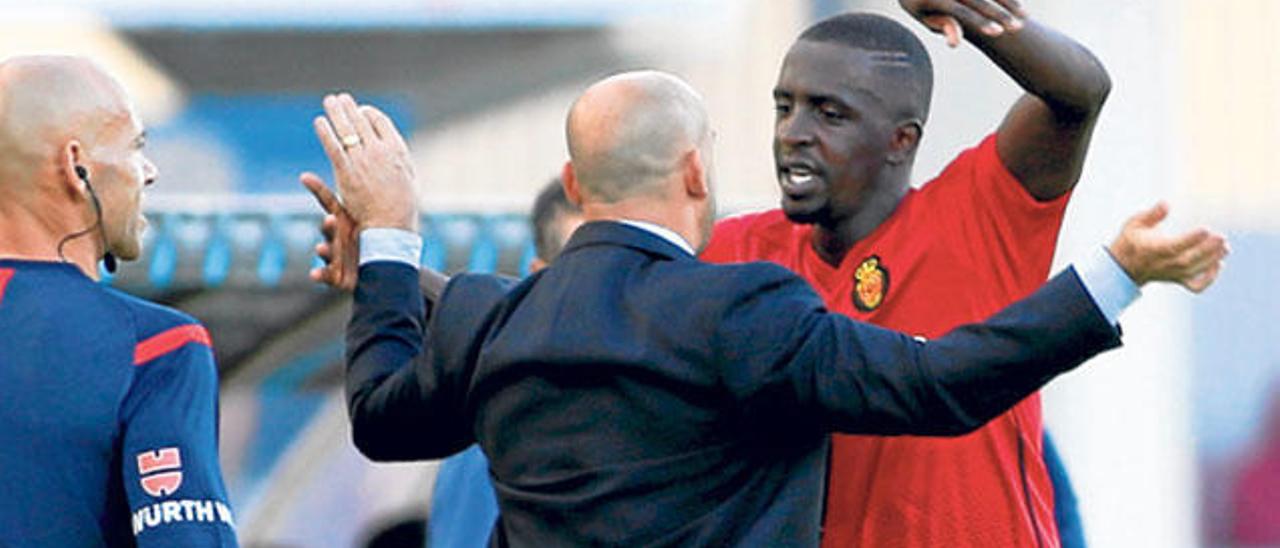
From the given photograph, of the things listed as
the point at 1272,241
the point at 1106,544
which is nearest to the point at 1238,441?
the point at 1272,241

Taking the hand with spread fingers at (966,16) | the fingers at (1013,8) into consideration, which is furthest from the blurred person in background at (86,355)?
the fingers at (1013,8)

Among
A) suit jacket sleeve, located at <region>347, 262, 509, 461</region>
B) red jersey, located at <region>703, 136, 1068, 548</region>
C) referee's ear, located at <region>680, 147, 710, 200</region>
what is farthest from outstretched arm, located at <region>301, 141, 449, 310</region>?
red jersey, located at <region>703, 136, 1068, 548</region>

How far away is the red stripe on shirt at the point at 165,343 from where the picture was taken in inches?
175

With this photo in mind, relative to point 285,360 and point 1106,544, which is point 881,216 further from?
point 285,360

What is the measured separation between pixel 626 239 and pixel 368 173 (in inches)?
22.5

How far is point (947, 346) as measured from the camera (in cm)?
401

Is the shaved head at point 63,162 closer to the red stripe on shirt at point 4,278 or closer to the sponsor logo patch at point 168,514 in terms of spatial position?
the red stripe on shirt at point 4,278

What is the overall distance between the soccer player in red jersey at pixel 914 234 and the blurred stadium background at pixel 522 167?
3.17 m

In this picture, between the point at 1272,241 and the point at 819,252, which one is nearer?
the point at 819,252

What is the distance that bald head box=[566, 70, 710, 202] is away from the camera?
4.27m

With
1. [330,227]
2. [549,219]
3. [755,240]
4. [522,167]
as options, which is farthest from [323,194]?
[522,167]

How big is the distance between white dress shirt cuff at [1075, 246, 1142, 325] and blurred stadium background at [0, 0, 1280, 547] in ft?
12.6

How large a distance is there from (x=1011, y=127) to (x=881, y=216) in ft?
1.07

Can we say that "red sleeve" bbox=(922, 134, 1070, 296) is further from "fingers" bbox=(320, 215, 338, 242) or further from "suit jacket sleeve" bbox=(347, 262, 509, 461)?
"fingers" bbox=(320, 215, 338, 242)
